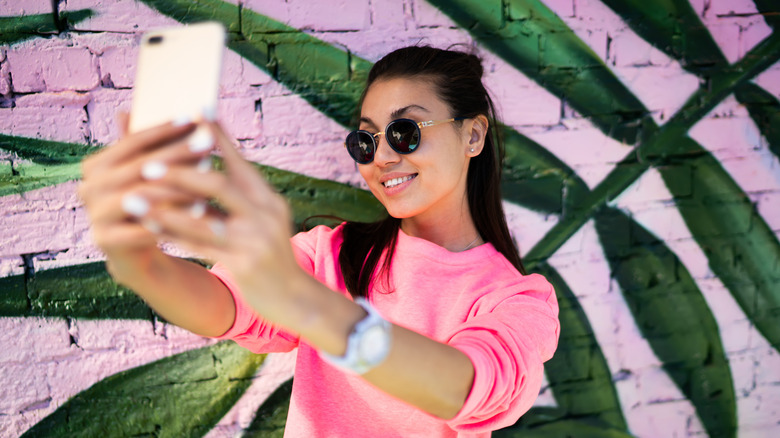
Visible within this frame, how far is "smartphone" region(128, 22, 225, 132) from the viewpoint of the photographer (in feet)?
2.12

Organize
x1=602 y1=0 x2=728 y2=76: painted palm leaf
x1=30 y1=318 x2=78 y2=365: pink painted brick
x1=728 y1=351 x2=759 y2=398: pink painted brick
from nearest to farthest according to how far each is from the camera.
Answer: x1=30 y1=318 x2=78 y2=365: pink painted brick
x1=602 y1=0 x2=728 y2=76: painted palm leaf
x1=728 y1=351 x2=759 y2=398: pink painted brick

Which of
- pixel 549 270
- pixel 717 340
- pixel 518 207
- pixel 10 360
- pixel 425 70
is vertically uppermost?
pixel 425 70

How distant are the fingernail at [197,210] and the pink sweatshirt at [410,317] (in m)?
0.57

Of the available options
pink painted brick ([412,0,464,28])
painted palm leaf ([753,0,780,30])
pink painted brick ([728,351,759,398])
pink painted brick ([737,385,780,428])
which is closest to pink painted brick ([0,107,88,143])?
pink painted brick ([412,0,464,28])

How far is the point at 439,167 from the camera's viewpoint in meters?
1.32

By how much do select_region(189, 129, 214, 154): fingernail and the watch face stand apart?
33cm

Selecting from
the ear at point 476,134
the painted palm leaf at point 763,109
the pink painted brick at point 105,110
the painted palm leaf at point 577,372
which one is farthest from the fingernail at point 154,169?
the painted palm leaf at point 763,109

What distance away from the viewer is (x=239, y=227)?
0.61 metres

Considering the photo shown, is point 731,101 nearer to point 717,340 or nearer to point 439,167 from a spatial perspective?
point 717,340

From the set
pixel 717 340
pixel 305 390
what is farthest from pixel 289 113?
pixel 717 340

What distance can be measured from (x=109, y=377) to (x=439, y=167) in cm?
116

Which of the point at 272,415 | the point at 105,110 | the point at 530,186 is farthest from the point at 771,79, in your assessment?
the point at 105,110

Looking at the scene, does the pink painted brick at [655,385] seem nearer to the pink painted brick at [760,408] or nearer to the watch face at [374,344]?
the pink painted brick at [760,408]

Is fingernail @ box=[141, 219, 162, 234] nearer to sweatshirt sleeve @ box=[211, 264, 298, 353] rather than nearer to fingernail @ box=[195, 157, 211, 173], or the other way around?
fingernail @ box=[195, 157, 211, 173]
